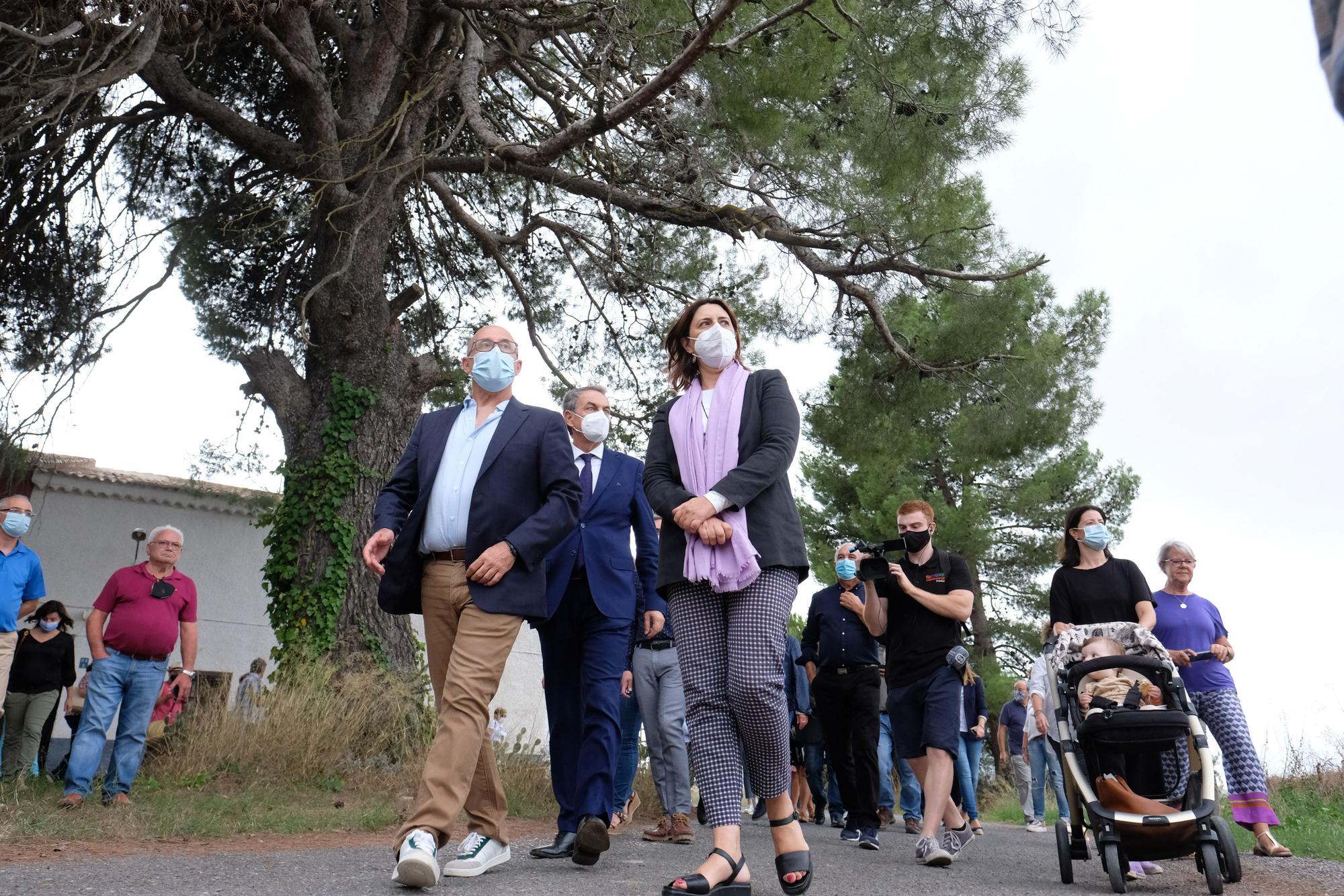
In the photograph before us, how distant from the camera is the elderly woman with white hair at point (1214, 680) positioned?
693 centimetres

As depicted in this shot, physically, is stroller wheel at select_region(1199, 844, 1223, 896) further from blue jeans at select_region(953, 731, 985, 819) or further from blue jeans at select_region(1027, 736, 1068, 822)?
blue jeans at select_region(1027, 736, 1068, 822)

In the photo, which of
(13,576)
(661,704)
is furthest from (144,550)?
(661,704)

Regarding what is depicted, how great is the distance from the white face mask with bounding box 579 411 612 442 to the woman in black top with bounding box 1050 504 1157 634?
265 centimetres

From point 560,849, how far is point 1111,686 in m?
2.79

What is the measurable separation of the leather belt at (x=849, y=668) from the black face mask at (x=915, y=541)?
2.36 m

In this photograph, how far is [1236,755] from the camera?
7.00 meters

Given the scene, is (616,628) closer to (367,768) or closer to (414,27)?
(367,768)

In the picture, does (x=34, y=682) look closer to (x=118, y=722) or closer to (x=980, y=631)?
(x=118, y=722)

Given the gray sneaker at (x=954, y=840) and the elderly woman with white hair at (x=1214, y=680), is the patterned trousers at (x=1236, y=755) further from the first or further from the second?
the gray sneaker at (x=954, y=840)

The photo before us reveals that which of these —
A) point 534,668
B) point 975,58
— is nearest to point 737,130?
point 975,58

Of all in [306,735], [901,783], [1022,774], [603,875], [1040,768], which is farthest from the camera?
[1022,774]

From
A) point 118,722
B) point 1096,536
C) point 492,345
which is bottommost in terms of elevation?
point 118,722

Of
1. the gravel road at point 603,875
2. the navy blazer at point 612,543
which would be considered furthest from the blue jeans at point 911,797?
the navy blazer at point 612,543

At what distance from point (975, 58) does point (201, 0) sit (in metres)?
6.52
